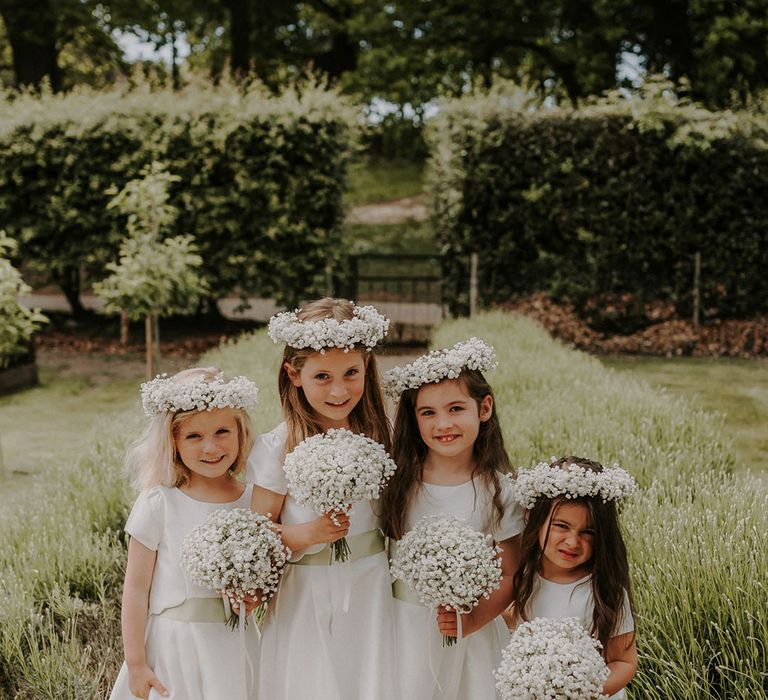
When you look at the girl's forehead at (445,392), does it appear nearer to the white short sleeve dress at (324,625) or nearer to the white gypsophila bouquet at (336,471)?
the white gypsophila bouquet at (336,471)

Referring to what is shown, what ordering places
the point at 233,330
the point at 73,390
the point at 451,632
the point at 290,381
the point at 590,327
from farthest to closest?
1. the point at 233,330
2. the point at 590,327
3. the point at 73,390
4. the point at 290,381
5. the point at 451,632

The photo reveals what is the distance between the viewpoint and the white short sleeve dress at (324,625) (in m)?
2.73

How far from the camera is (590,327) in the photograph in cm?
1289

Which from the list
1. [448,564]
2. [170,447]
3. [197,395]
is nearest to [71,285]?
[170,447]

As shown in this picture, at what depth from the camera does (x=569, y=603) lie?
256 cm

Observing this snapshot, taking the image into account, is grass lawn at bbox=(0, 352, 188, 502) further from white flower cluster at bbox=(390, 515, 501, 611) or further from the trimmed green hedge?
white flower cluster at bbox=(390, 515, 501, 611)

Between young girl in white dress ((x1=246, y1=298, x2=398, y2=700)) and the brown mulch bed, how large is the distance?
9.55 metres

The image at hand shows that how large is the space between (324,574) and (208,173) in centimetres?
1026

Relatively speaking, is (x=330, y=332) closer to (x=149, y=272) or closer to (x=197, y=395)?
(x=197, y=395)

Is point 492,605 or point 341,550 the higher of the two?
point 341,550

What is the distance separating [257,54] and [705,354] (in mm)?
20014

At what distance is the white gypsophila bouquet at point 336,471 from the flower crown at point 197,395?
31 centimetres

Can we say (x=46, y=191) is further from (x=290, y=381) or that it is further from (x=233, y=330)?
(x=290, y=381)

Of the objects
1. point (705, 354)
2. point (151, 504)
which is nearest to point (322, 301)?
point (151, 504)
